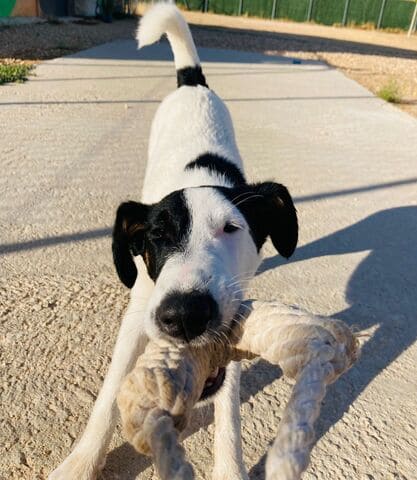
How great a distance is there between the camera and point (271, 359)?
4.17 feet

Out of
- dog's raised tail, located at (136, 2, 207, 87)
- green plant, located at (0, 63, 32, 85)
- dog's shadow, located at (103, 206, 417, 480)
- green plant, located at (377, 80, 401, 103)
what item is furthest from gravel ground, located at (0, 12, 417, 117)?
dog's raised tail, located at (136, 2, 207, 87)

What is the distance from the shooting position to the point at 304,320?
1.25m

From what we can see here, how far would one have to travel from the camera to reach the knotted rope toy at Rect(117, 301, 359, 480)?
2.77 ft

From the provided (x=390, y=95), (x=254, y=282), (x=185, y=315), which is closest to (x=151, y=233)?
(x=185, y=315)

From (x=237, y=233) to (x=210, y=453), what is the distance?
2.99 ft

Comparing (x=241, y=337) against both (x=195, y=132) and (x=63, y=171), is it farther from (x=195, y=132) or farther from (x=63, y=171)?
(x=63, y=171)

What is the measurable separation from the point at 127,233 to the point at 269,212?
2.28 ft

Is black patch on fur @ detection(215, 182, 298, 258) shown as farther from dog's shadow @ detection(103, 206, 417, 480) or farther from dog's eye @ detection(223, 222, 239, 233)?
dog's shadow @ detection(103, 206, 417, 480)

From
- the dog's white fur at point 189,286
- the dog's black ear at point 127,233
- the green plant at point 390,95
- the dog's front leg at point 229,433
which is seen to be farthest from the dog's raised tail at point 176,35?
the green plant at point 390,95

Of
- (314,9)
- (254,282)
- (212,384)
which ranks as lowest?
(314,9)

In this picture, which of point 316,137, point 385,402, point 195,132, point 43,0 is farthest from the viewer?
point 43,0

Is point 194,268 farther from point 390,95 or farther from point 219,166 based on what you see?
point 390,95

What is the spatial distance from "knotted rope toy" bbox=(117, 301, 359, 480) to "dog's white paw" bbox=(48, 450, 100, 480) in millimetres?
746

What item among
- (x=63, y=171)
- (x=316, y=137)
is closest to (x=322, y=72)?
(x=316, y=137)
